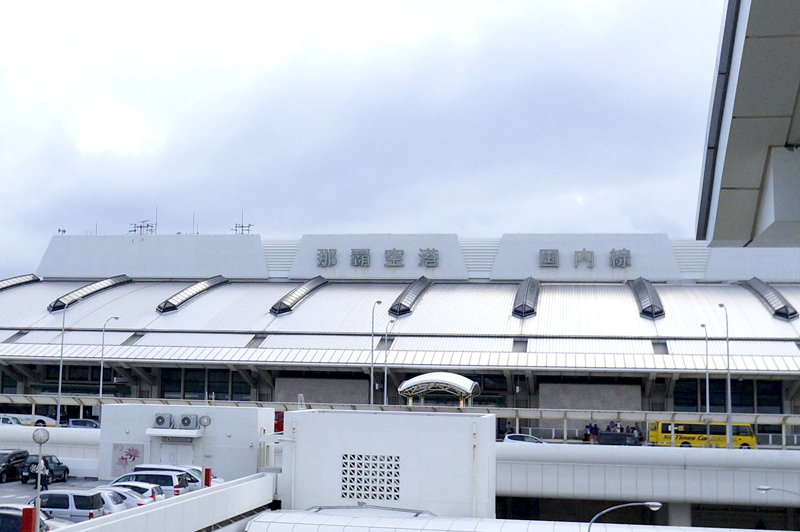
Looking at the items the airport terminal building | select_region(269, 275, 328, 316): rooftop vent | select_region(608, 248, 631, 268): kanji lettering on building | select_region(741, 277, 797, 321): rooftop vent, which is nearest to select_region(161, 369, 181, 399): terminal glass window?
the airport terminal building

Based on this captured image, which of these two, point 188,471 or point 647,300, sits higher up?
point 647,300

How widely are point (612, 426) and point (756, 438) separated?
8015 mm

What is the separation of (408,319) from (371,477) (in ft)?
104

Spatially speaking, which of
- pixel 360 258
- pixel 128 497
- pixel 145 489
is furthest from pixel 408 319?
pixel 128 497

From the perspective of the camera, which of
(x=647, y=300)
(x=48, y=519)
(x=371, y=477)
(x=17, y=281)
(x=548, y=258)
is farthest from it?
(x=17, y=281)

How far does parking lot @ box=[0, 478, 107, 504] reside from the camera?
1166 inches

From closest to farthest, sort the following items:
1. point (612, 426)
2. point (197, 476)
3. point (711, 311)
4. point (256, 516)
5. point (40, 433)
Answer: point (40, 433) → point (256, 516) → point (197, 476) → point (612, 426) → point (711, 311)

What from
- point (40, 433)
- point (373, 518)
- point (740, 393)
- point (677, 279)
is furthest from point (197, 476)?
point (677, 279)

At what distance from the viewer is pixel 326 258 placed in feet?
235

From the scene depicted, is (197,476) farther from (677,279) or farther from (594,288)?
(677,279)

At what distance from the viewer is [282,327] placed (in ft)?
193

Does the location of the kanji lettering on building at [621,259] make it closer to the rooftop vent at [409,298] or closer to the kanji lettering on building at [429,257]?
the kanji lettering on building at [429,257]

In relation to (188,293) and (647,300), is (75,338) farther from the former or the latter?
(647,300)

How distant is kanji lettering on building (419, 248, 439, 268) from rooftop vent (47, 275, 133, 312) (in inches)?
1020
